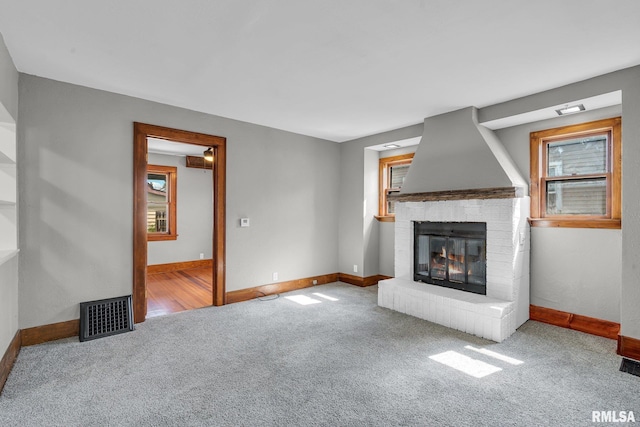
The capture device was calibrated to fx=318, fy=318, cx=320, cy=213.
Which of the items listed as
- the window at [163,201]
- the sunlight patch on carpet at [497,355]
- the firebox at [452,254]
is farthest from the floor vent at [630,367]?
the window at [163,201]

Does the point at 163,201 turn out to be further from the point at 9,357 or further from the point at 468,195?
the point at 468,195

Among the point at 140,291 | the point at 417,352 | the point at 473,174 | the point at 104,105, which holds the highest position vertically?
the point at 104,105

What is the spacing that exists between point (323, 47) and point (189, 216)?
546 centimetres

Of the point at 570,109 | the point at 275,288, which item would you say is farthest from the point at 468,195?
the point at 275,288

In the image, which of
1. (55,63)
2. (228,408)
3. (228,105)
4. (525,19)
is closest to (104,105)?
(55,63)

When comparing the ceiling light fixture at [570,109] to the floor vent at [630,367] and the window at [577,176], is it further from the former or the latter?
the floor vent at [630,367]

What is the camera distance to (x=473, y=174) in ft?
12.1

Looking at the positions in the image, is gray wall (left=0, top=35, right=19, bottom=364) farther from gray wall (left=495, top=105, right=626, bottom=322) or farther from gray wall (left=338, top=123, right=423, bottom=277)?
gray wall (left=495, top=105, right=626, bottom=322)

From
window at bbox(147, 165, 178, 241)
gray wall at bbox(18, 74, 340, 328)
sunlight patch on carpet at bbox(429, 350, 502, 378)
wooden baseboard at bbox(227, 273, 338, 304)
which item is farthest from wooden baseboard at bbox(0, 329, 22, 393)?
window at bbox(147, 165, 178, 241)

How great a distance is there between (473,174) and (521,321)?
1.72 metres

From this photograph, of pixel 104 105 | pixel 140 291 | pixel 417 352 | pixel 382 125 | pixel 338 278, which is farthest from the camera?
pixel 338 278

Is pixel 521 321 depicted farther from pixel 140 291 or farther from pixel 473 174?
pixel 140 291

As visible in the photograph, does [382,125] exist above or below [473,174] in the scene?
above

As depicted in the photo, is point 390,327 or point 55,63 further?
point 390,327
